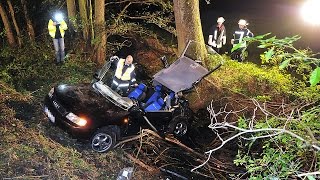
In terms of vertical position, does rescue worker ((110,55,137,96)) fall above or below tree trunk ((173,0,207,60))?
below

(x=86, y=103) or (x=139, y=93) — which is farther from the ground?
(x=86, y=103)

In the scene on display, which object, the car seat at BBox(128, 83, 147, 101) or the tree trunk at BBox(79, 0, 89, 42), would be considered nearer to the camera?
the car seat at BBox(128, 83, 147, 101)

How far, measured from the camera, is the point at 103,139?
6926mm

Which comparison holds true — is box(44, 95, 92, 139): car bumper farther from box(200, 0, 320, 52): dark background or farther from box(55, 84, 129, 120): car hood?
box(200, 0, 320, 52): dark background

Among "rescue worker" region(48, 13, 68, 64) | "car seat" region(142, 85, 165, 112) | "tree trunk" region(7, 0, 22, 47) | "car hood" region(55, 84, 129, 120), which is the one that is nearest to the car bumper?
"car hood" region(55, 84, 129, 120)

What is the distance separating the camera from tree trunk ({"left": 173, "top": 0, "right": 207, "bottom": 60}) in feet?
30.7

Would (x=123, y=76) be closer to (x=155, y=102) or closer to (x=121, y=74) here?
(x=121, y=74)

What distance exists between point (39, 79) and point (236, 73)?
558cm

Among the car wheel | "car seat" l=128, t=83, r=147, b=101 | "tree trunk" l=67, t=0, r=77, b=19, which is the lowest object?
the car wheel

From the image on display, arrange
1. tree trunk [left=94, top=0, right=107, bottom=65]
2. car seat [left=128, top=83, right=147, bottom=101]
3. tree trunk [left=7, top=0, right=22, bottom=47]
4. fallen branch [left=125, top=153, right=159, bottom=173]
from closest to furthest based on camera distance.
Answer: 1. fallen branch [left=125, top=153, right=159, bottom=173]
2. car seat [left=128, top=83, right=147, bottom=101]
3. tree trunk [left=94, top=0, right=107, bottom=65]
4. tree trunk [left=7, top=0, right=22, bottom=47]

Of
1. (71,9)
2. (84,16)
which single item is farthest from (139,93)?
(71,9)

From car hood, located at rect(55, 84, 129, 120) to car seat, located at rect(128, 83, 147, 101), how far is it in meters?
0.85

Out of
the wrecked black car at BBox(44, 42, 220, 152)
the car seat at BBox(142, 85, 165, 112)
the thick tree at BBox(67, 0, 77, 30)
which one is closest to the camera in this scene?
the wrecked black car at BBox(44, 42, 220, 152)

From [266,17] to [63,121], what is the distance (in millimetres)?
16798
